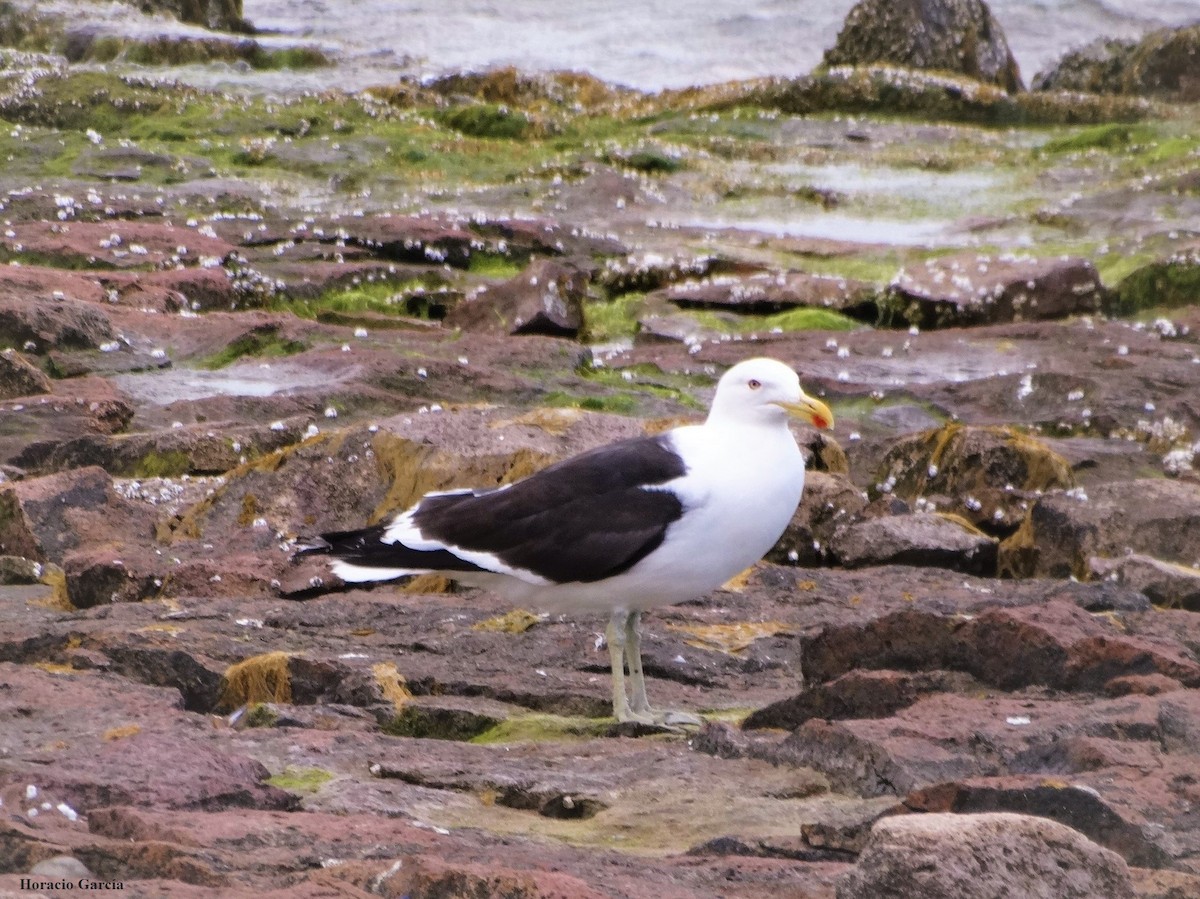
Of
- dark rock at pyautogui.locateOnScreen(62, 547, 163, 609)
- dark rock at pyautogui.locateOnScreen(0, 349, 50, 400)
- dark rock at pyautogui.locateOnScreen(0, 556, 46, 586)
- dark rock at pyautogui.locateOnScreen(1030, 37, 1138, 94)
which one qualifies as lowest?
dark rock at pyautogui.locateOnScreen(0, 556, 46, 586)

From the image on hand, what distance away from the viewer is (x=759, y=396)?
573cm

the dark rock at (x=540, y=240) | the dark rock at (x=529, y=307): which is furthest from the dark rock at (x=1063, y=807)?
the dark rock at (x=540, y=240)

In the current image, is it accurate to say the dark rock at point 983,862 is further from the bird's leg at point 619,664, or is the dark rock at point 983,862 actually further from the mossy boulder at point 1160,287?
the mossy boulder at point 1160,287

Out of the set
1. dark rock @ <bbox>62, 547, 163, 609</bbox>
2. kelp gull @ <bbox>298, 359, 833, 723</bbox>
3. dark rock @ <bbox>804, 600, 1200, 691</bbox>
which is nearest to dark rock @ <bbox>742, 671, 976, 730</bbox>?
dark rock @ <bbox>804, 600, 1200, 691</bbox>

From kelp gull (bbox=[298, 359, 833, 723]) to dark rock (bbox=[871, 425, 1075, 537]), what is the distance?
2745 mm

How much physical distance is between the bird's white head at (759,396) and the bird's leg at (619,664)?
81cm

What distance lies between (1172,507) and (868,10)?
25.4m

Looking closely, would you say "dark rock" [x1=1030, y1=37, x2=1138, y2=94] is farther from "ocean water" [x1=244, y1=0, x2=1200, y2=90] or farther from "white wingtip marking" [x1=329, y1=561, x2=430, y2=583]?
"white wingtip marking" [x1=329, y1=561, x2=430, y2=583]

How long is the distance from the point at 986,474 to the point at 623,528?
357cm

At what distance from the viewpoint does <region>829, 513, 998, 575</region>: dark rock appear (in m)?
7.27

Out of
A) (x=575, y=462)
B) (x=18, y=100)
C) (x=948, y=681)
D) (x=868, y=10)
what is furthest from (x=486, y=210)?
(x=868, y=10)

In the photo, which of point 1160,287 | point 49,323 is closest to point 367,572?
point 49,323

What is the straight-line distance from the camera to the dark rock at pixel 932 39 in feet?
101

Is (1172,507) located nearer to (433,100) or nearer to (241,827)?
(241,827)
